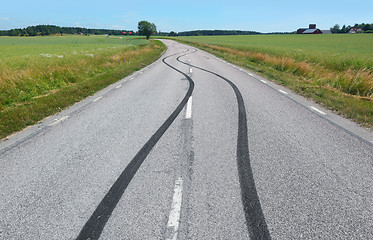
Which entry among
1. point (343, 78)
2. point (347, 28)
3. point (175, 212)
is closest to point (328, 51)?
point (343, 78)

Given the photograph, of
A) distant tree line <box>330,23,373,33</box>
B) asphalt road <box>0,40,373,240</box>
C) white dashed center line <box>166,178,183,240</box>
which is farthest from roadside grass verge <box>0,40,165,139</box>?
distant tree line <box>330,23,373,33</box>

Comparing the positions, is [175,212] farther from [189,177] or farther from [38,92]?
[38,92]

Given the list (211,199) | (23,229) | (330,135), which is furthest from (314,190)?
(23,229)

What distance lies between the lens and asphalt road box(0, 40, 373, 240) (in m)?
2.47

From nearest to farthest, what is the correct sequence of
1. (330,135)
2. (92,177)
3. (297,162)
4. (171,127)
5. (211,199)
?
(211,199) → (92,177) → (297,162) → (330,135) → (171,127)

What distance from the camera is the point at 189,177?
336 cm

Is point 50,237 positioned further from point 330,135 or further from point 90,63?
point 90,63

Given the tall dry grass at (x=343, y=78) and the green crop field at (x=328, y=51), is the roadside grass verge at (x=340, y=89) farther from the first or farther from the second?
the green crop field at (x=328, y=51)

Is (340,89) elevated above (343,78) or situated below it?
below

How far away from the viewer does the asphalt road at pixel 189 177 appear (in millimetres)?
2467

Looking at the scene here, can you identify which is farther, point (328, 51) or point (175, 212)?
point (328, 51)

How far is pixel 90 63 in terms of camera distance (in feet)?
53.0

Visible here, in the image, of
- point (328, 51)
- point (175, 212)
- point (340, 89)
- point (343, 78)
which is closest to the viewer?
point (175, 212)

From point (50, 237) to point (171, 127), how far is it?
11.1 ft
